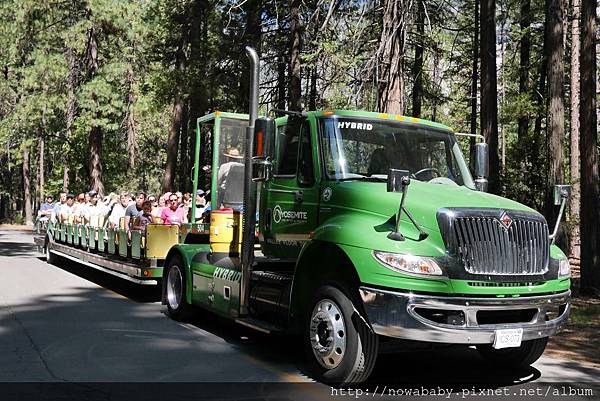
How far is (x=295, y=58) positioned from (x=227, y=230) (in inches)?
443

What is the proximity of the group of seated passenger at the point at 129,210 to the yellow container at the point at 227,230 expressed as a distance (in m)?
1.46

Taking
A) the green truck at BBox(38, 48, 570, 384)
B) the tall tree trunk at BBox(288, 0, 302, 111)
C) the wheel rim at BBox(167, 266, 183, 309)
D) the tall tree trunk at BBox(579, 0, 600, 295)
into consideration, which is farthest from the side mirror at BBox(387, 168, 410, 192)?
the tall tree trunk at BBox(288, 0, 302, 111)

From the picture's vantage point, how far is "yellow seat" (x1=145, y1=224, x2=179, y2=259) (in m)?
10.3

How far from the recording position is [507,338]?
541cm

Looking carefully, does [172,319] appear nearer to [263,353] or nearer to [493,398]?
[263,353]

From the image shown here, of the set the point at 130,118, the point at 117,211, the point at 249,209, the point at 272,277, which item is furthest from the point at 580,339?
the point at 130,118

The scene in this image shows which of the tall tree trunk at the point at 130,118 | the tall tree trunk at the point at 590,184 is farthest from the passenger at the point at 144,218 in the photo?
the tall tree trunk at the point at 130,118

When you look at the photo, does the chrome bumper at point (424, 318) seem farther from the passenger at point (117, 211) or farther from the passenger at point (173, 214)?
the passenger at point (117, 211)

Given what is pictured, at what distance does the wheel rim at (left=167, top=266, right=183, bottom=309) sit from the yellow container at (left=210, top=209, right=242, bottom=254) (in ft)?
4.14

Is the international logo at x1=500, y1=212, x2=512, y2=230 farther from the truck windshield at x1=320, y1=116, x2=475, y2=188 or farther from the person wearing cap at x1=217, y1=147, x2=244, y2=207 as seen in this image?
the person wearing cap at x1=217, y1=147, x2=244, y2=207

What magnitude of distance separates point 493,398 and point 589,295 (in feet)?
27.2

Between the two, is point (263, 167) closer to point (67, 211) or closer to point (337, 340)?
point (337, 340)

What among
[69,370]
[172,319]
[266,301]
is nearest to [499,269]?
[266,301]

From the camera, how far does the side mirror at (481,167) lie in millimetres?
7355
